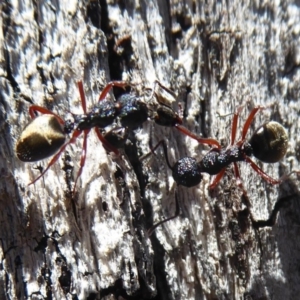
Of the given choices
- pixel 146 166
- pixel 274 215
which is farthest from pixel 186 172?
pixel 274 215

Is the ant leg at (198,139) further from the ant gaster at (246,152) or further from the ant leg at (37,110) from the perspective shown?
the ant leg at (37,110)

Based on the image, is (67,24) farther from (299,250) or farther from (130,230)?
(299,250)

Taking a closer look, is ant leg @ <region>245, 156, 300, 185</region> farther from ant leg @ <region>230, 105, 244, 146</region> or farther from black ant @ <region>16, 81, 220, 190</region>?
black ant @ <region>16, 81, 220, 190</region>

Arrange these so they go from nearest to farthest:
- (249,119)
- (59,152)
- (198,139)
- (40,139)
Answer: (40,139) → (59,152) → (198,139) → (249,119)

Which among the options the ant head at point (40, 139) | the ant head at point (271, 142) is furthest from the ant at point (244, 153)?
the ant head at point (40, 139)

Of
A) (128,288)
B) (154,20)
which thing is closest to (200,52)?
(154,20)

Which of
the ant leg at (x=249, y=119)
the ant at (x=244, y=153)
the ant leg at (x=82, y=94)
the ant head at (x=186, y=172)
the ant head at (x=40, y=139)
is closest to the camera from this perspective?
the ant head at (x=40, y=139)

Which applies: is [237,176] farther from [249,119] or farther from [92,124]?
[92,124]
